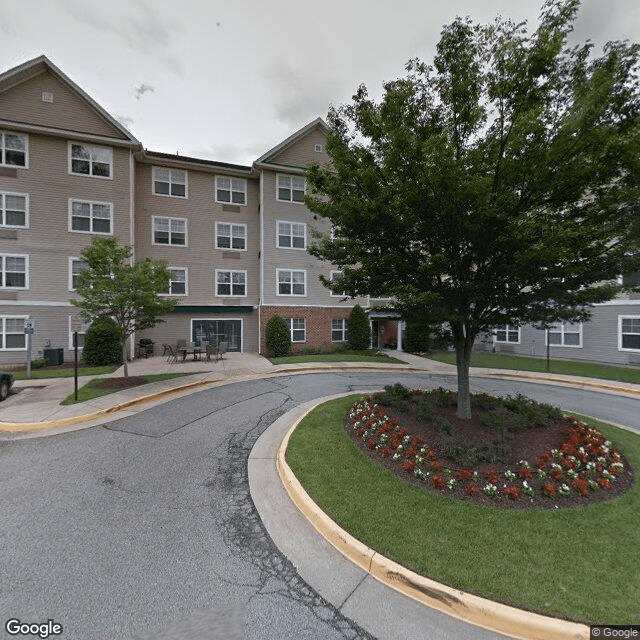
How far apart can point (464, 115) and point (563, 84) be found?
1.66 metres

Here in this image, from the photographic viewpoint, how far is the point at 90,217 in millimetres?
18375

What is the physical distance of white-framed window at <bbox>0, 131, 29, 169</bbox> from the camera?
16922 millimetres

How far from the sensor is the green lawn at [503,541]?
309 cm

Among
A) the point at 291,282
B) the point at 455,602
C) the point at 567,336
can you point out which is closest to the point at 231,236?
the point at 291,282

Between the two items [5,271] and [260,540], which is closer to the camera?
[260,540]

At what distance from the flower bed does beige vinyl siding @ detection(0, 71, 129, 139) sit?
74.4ft

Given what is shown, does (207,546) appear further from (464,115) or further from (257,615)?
(464,115)

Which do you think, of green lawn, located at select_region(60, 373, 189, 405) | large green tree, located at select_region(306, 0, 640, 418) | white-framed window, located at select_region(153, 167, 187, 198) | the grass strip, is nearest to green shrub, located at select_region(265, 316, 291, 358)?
the grass strip

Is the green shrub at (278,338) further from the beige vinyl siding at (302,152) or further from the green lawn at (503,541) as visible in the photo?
the green lawn at (503,541)

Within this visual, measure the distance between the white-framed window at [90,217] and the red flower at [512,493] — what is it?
2189 cm

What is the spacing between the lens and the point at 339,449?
6305 millimetres

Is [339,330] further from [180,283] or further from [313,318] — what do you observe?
[180,283]

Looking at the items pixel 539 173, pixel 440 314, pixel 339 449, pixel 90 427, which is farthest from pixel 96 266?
pixel 539 173

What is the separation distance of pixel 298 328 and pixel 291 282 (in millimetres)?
3370
